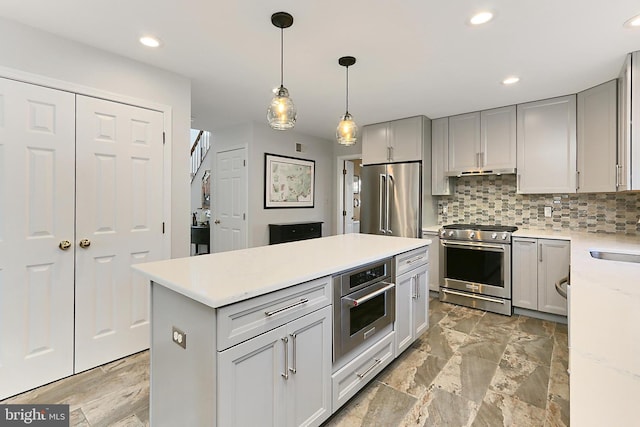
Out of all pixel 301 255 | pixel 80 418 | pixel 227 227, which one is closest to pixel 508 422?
pixel 301 255

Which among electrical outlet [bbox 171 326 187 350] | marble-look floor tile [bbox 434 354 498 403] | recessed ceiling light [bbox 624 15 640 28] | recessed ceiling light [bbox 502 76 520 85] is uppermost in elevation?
recessed ceiling light [bbox 502 76 520 85]

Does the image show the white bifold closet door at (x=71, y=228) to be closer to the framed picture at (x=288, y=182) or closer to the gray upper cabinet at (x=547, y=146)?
the framed picture at (x=288, y=182)

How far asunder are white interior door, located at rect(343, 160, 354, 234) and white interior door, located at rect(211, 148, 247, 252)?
2095 mm

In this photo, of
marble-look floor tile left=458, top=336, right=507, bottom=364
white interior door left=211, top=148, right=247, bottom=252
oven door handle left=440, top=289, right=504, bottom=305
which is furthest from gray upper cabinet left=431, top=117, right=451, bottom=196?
white interior door left=211, top=148, right=247, bottom=252

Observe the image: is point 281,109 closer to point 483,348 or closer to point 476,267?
point 483,348

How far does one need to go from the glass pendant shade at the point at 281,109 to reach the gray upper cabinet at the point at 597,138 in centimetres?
300

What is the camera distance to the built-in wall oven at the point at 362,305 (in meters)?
1.71

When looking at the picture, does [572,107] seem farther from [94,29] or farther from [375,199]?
[94,29]

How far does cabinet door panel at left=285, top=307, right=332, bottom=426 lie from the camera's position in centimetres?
142

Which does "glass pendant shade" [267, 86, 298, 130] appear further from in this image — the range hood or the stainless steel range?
the range hood

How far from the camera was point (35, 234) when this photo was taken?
2.07m

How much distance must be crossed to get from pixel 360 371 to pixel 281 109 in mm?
1772

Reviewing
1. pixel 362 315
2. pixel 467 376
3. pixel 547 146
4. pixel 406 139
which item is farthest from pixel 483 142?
pixel 362 315

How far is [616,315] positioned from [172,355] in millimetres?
1699
